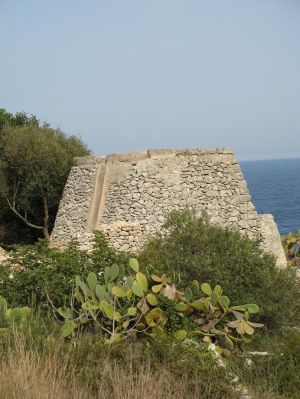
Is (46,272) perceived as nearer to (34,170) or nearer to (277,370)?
(277,370)

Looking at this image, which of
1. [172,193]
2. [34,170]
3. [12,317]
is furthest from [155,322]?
[34,170]

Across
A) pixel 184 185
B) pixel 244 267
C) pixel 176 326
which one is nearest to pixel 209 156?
pixel 184 185

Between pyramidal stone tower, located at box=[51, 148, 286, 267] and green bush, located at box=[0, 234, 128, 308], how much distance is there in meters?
6.46

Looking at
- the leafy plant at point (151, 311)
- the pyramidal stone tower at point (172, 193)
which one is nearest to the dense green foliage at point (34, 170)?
Answer: the pyramidal stone tower at point (172, 193)

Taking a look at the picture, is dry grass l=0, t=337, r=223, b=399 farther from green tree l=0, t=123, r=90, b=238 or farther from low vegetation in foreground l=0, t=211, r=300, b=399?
green tree l=0, t=123, r=90, b=238

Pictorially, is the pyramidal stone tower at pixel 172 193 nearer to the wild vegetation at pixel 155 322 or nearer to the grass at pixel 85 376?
the wild vegetation at pixel 155 322

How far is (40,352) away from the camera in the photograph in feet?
20.3

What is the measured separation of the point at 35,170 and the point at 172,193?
7.38 meters

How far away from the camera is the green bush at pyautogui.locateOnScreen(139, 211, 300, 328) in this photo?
10695 mm

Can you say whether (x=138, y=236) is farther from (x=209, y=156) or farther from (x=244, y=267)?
(x=244, y=267)

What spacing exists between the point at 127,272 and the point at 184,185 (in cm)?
754

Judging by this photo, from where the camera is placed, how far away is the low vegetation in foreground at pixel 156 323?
579cm

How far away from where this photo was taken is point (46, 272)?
376 inches

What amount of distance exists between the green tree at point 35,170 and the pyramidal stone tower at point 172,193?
17.2 feet
